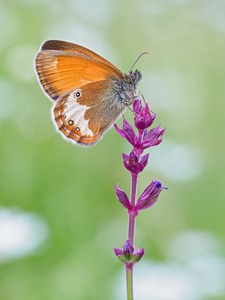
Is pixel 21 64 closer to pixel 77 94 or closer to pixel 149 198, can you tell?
pixel 77 94

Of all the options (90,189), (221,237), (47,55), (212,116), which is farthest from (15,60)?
(47,55)

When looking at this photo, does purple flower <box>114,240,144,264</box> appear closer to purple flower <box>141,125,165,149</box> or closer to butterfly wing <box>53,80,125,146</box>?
purple flower <box>141,125,165,149</box>

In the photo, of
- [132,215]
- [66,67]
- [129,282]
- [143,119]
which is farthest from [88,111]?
[129,282]

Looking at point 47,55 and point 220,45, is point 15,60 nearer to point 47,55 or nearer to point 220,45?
point 47,55

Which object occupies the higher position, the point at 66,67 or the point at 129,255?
the point at 66,67

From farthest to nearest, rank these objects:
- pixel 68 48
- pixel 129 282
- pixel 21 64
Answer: pixel 21 64, pixel 68 48, pixel 129 282
